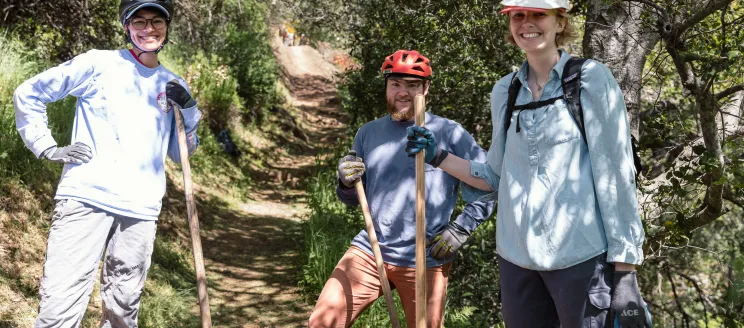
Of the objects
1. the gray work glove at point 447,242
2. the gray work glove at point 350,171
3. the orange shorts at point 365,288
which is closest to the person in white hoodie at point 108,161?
the gray work glove at point 350,171

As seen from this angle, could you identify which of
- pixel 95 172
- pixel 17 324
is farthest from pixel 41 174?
pixel 95 172

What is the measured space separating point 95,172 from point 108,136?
181 mm

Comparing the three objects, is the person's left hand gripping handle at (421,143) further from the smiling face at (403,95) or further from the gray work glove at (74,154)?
the gray work glove at (74,154)

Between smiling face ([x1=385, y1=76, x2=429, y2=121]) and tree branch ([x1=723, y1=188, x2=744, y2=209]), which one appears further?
tree branch ([x1=723, y1=188, x2=744, y2=209])

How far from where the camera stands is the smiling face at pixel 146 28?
3.44m

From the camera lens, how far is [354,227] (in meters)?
7.96

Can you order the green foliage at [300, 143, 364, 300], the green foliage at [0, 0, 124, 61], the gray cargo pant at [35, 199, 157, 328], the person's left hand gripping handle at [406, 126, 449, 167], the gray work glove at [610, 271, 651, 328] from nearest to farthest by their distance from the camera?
the gray work glove at [610, 271, 651, 328]
the person's left hand gripping handle at [406, 126, 449, 167]
the gray cargo pant at [35, 199, 157, 328]
the green foliage at [300, 143, 364, 300]
the green foliage at [0, 0, 124, 61]

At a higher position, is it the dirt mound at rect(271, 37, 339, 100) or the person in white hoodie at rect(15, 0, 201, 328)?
the dirt mound at rect(271, 37, 339, 100)

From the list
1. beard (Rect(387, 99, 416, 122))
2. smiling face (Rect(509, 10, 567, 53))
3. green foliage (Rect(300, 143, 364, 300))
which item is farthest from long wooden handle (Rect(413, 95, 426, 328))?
green foliage (Rect(300, 143, 364, 300))

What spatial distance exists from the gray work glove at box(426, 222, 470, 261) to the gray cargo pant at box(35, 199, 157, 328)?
136cm

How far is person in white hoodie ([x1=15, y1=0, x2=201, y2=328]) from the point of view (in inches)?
125

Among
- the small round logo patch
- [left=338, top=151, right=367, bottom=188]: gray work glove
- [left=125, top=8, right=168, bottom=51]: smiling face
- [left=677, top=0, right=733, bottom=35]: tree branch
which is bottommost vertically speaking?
[left=338, top=151, right=367, bottom=188]: gray work glove

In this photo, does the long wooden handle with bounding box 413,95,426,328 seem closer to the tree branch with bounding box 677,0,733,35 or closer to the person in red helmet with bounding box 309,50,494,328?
the person in red helmet with bounding box 309,50,494,328

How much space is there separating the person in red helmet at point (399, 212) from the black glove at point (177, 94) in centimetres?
83
